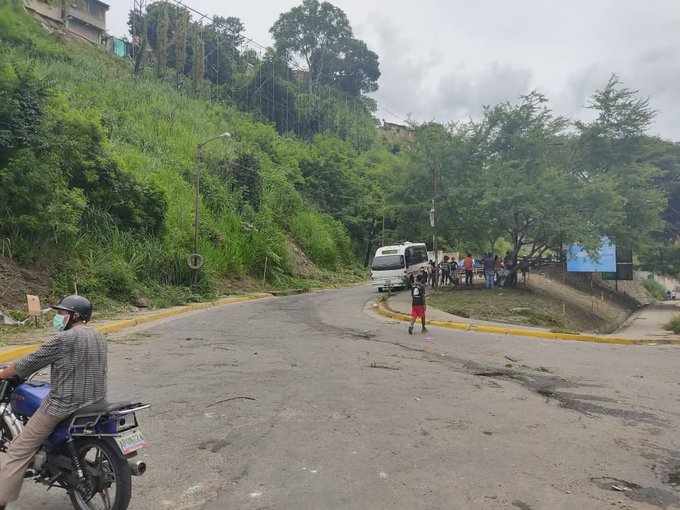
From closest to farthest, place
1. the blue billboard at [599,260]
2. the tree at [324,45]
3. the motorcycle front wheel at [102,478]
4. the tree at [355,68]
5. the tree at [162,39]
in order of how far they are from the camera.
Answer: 1. the motorcycle front wheel at [102,478]
2. the blue billboard at [599,260]
3. the tree at [162,39]
4. the tree at [324,45]
5. the tree at [355,68]

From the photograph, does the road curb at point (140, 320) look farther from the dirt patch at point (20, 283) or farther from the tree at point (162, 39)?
the tree at point (162, 39)

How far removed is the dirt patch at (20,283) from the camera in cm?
1426

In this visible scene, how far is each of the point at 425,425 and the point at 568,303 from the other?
74.6ft

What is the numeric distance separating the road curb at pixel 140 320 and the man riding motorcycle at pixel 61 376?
239 inches

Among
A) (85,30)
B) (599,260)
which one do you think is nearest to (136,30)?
(85,30)

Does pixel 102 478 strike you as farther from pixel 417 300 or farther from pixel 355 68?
pixel 355 68

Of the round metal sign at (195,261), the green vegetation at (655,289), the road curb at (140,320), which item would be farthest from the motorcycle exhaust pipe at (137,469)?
the green vegetation at (655,289)

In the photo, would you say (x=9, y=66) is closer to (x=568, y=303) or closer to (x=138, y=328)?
(x=138, y=328)

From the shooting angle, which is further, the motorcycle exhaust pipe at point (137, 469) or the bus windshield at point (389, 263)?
the bus windshield at point (389, 263)

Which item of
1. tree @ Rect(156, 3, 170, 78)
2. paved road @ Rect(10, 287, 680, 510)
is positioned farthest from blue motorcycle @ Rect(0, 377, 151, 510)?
tree @ Rect(156, 3, 170, 78)

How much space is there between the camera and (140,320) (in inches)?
613

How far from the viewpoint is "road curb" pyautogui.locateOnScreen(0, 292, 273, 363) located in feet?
31.8

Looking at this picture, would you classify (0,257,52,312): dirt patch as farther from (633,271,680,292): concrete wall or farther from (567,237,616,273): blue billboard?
(633,271,680,292): concrete wall

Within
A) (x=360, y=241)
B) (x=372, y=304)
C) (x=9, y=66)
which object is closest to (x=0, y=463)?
(x=9, y=66)
